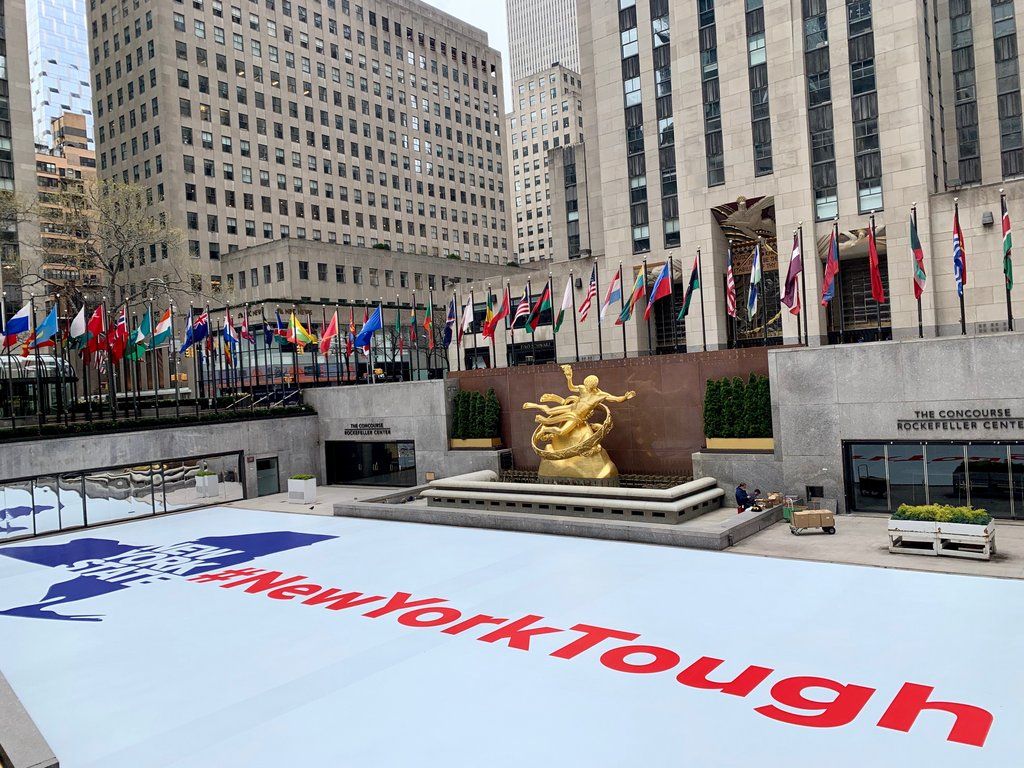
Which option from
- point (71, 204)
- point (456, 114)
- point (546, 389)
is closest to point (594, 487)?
point (546, 389)

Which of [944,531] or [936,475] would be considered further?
[936,475]

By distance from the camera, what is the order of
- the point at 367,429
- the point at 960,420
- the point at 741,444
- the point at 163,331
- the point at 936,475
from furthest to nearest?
the point at 367,429 < the point at 163,331 < the point at 741,444 < the point at 936,475 < the point at 960,420

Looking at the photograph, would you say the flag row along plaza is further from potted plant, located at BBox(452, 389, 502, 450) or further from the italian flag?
potted plant, located at BBox(452, 389, 502, 450)

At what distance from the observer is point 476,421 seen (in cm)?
3281

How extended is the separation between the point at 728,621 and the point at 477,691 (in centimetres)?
508

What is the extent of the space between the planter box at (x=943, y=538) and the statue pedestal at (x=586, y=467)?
9.74 metres

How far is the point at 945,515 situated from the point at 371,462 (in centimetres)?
2518

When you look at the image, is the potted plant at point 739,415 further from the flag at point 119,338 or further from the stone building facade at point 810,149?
the flag at point 119,338

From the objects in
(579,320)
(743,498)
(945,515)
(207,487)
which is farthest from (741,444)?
(207,487)

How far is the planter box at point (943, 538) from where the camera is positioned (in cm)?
1717

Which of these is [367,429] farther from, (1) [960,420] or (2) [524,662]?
(2) [524,662]

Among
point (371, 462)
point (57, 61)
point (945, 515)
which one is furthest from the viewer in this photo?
point (57, 61)

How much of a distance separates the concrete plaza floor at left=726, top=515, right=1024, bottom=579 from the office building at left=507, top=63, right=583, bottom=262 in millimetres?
113795

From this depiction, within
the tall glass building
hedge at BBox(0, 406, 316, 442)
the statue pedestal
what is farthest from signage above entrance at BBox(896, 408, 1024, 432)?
the tall glass building
